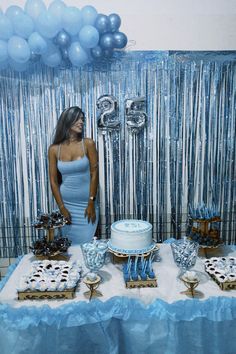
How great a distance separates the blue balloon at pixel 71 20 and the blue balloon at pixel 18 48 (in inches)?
13.2

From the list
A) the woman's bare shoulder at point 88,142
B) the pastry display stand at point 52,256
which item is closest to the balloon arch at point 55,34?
the woman's bare shoulder at point 88,142

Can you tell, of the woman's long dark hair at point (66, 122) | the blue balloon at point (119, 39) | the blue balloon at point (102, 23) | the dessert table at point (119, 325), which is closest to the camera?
the dessert table at point (119, 325)

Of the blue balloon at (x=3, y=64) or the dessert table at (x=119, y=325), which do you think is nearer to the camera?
the dessert table at (x=119, y=325)

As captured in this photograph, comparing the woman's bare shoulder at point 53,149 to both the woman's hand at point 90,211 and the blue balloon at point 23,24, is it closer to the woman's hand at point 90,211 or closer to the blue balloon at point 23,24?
the woman's hand at point 90,211

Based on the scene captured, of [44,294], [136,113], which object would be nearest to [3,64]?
[136,113]

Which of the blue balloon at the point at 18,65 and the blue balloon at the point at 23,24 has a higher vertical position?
the blue balloon at the point at 23,24

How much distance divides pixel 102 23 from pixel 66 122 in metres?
0.82

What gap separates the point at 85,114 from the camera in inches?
120

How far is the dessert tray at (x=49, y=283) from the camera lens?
5.19 ft

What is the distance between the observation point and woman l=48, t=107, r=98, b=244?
9.25 feet

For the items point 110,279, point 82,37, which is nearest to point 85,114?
point 82,37

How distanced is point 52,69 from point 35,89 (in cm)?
23

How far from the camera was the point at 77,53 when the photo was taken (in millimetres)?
2627

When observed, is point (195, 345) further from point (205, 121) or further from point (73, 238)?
point (205, 121)
